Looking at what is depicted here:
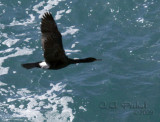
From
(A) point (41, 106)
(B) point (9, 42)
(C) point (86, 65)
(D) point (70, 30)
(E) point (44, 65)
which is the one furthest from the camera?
(D) point (70, 30)

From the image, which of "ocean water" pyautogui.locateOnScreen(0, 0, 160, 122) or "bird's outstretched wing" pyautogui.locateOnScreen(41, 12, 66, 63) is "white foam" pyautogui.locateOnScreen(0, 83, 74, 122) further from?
"bird's outstretched wing" pyautogui.locateOnScreen(41, 12, 66, 63)

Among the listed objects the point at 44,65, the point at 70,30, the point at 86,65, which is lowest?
the point at 86,65

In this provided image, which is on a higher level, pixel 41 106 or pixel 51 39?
pixel 51 39

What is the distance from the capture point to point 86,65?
695 inches

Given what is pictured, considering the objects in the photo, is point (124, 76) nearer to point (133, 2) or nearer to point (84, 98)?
point (84, 98)

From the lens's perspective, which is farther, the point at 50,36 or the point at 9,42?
the point at 9,42

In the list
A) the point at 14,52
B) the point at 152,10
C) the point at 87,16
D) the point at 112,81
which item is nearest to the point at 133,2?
the point at 152,10

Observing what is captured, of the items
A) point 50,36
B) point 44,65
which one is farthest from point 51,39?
point 44,65

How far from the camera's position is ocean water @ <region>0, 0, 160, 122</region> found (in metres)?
16.0

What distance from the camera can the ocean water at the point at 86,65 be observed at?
16.0 m

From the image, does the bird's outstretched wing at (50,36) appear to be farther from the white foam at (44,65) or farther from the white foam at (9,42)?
the white foam at (9,42)

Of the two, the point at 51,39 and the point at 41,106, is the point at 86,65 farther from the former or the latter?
the point at 51,39

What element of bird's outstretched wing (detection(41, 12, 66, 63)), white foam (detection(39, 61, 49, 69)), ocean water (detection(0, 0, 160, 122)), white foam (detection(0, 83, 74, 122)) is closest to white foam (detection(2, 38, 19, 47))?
ocean water (detection(0, 0, 160, 122))

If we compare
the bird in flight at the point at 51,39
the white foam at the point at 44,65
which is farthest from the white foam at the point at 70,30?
the bird in flight at the point at 51,39
